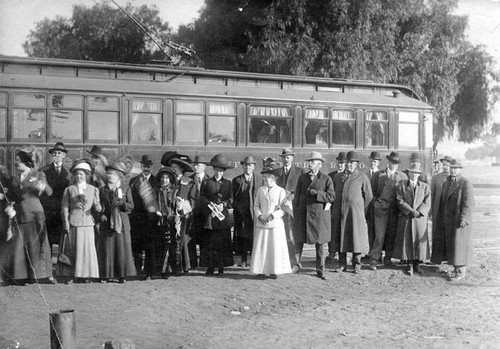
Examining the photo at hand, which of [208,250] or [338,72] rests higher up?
[338,72]

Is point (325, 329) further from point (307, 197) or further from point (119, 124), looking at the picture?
point (119, 124)

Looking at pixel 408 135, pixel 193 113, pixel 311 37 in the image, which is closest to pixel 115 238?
pixel 193 113

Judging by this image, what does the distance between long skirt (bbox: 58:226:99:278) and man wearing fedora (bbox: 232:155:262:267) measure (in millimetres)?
2438

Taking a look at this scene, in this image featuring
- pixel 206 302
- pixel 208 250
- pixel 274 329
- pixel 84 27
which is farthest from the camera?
pixel 84 27

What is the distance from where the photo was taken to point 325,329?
21.5 feet

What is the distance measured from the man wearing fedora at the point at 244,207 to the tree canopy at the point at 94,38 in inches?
520

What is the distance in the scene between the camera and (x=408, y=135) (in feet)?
52.8

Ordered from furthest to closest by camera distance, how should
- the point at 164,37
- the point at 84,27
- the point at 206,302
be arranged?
1. the point at 84,27
2. the point at 164,37
3. the point at 206,302

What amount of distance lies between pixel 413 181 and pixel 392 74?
14876 millimetres

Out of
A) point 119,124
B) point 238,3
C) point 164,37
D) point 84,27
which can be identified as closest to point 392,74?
point 238,3

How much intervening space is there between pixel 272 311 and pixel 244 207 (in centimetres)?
269

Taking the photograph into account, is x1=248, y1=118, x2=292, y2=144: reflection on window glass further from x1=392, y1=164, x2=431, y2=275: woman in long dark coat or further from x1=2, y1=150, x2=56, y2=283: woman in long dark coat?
x1=2, y1=150, x2=56, y2=283: woman in long dark coat

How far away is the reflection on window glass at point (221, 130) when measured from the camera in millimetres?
13656

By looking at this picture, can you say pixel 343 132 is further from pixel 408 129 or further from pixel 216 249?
pixel 216 249
